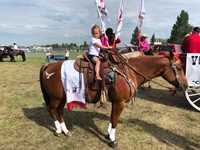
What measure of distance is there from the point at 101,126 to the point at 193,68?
118 inches

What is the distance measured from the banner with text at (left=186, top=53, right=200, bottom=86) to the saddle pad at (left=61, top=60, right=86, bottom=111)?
334 cm

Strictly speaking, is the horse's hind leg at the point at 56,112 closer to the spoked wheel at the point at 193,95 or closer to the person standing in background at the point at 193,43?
the spoked wheel at the point at 193,95

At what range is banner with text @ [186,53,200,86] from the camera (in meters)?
8.81

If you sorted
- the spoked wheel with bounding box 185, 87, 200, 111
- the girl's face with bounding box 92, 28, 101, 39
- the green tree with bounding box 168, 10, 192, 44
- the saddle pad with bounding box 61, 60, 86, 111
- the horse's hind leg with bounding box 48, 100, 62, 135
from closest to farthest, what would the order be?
1. the girl's face with bounding box 92, 28, 101, 39
2. the saddle pad with bounding box 61, 60, 86, 111
3. the horse's hind leg with bounding box 48, 100, 62, 135
4. the spoked wheel with bounding box 185, 87, 200, 111
5. the green tree with bounding box 168, 10, 192, 44

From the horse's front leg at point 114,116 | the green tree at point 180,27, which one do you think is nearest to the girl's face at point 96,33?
the horse's front leg at point 114,116

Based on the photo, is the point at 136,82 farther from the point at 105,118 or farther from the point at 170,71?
the point at 105,118

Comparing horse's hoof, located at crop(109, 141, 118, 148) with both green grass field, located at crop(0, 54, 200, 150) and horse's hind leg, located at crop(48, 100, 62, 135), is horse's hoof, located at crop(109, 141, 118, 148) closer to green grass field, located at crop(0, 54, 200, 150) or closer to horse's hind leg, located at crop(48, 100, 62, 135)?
green grass field, located at crop(0, 54, 200, 150)

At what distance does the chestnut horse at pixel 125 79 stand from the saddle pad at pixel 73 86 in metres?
0.15

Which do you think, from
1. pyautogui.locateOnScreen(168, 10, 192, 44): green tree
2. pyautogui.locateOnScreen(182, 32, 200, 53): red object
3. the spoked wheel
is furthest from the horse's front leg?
pyautogui.locateOnScreen(168, 10, 192, 44): green tree

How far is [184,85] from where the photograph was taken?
270 inches

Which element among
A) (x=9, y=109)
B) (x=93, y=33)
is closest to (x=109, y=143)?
(x=93, y=33)

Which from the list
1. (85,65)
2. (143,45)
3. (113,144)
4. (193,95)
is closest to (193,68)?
(193,95)

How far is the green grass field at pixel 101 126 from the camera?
682 cm

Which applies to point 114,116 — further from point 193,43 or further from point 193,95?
point 193,43
